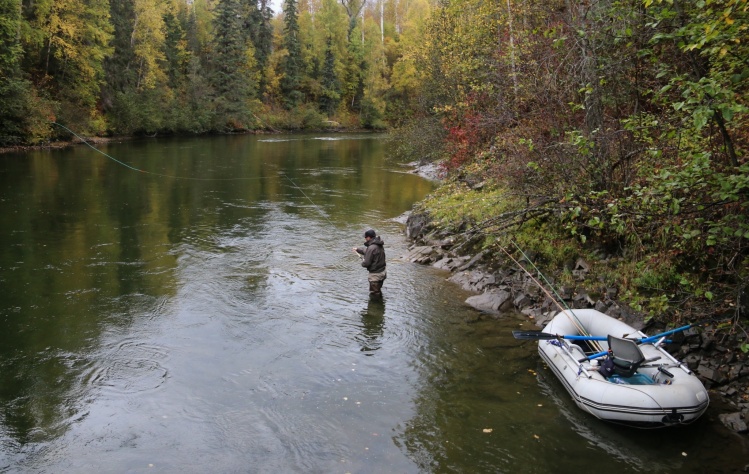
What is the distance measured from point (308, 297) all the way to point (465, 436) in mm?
5448

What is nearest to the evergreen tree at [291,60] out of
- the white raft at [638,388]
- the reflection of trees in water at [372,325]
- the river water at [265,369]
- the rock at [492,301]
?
the river water at [265,369]

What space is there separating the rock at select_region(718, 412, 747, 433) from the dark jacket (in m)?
6.36

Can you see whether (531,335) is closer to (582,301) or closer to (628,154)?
(582,301)

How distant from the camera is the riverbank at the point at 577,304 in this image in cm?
771

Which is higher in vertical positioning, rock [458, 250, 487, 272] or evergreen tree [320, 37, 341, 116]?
evergreen tree [320, 37, 341, 116]

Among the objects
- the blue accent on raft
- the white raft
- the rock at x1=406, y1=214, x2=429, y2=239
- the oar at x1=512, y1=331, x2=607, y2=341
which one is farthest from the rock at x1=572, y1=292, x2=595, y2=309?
the rock at x1=406, y1=214, x2=429, y2=239

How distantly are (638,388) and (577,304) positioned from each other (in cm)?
352

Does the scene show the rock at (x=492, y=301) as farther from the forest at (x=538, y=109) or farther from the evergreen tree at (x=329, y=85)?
the evergreen tree at (x=329, y=85)

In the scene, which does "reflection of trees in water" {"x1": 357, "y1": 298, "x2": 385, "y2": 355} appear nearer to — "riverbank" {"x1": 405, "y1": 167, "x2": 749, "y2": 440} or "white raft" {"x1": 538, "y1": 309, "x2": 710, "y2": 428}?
"riverbank" {"x1": 405, "y1": 167, "x2": 749, "y2": 440}

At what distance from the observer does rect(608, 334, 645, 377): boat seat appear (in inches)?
286

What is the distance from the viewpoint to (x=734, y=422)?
709 centimetres

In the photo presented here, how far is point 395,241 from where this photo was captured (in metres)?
16.4

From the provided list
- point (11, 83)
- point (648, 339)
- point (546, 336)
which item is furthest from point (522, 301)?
point (11, 83)

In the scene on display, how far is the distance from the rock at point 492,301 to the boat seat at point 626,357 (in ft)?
11.7
